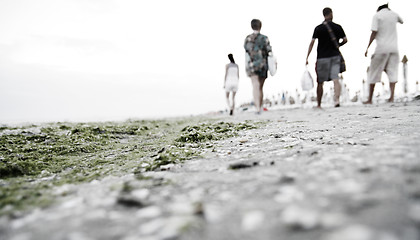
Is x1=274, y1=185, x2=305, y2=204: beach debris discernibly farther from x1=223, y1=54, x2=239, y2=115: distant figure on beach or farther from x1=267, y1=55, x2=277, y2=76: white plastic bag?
x1=223, y1=54, x2=239, y2=115: distant figure on beach

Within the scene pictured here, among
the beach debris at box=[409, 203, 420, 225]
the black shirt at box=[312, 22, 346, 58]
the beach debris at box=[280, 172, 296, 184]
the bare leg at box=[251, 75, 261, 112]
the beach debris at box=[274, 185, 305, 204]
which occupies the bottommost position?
the beach debris at box=[274, 185, 305, 204]

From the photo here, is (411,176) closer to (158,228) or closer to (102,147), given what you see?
(158,228)

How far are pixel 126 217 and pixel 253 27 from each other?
1075 cm

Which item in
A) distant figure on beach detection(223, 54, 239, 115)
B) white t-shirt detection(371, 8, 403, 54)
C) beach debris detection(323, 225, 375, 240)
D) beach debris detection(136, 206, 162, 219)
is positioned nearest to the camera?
beach debris detection(323, 225, 375, 240)

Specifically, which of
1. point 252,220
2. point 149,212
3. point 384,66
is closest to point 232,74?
point 384,66

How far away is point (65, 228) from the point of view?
5.82 ft

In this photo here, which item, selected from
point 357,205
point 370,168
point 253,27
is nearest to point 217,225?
point 357,205

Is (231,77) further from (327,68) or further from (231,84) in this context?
(327,68)

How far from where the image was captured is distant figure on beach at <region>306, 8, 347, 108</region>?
10797mm

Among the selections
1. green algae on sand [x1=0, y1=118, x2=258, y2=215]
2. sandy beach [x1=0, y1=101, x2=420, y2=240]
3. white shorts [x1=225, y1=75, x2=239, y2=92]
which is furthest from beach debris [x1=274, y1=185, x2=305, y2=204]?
white shorts [x1=225, y1=75, x2=239, y2=92]

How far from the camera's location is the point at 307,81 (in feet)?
41.9

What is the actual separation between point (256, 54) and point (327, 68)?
11.0 ft

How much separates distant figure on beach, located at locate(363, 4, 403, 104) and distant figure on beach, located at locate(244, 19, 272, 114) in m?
4.57

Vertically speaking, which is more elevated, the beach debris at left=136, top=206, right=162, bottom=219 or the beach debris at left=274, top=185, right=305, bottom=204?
the beach debris at left=274, top=185, right=305, bottom=204
